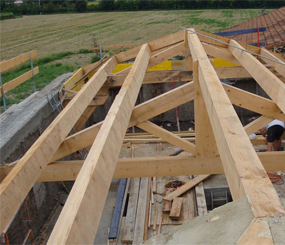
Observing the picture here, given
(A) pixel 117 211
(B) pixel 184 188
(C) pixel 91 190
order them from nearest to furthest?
(C) pixel 91 190, (A) pixel 117 211, (B) pixel 184 188

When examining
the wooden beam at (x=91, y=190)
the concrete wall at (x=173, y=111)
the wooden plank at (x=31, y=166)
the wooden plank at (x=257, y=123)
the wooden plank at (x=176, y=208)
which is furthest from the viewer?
the concrete wall at (x=173, y=111)

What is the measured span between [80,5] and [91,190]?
2324 inches

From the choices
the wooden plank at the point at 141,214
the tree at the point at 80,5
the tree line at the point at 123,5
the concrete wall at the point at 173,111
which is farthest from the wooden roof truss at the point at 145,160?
the tree at the point at 80,5

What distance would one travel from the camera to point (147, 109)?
403cm

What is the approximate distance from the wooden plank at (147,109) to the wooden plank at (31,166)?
0.28 metres

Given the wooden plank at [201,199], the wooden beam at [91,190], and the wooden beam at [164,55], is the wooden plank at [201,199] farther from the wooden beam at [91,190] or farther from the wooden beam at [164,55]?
the wooden beam at [91,190]

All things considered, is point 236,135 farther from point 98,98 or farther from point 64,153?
point 98,98

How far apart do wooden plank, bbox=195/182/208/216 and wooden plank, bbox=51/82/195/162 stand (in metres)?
2.01

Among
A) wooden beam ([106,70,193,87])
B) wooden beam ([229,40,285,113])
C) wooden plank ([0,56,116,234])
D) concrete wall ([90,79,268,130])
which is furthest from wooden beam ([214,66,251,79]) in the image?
wooden plank ([0,56,116,234])

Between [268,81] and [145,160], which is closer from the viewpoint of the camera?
[268,81]

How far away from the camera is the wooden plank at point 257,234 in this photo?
1.21 metres

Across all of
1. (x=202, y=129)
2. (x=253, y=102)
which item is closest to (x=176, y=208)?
(x=202, y=129)

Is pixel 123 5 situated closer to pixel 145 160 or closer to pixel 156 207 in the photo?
pixel 156 207

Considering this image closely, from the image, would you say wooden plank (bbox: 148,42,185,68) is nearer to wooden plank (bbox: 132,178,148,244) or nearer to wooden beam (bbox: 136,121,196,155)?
wooden plank (bbox: 132,178,148,244)
